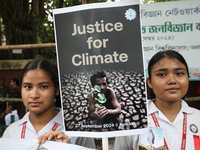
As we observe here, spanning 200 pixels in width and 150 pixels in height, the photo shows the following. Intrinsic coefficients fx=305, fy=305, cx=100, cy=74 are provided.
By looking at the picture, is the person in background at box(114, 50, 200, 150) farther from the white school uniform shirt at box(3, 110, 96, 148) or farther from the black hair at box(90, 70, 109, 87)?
the black hair at box(90, 70, 109, 87)

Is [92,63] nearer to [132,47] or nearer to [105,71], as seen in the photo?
[105,71]

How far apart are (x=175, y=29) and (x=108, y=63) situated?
5.25 ft

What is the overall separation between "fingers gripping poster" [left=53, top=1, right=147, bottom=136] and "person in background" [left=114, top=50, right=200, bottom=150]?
12.6 inches

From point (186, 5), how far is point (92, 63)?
172 centimetres

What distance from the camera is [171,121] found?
1.69 metres

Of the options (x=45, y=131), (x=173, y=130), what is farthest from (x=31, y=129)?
(x=173, y=130)

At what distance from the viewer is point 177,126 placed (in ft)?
5.45

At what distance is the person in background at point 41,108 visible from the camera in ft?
5.10

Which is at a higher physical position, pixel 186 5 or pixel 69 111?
pixel 186 5

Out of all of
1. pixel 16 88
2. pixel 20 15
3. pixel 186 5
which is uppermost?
pixel 20 15

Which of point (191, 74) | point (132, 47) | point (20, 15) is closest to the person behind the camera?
point (132, 47)

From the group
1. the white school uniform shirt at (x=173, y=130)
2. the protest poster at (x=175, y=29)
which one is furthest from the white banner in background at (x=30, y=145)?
the protest poster at (x=175, y=29)

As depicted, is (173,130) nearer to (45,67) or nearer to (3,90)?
(45,67)

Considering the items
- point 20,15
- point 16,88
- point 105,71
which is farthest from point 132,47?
point 20,15
